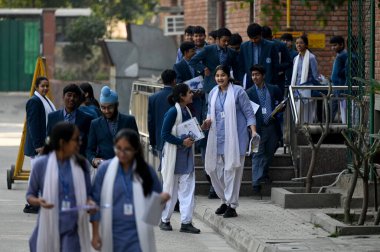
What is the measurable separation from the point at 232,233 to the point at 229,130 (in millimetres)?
1464

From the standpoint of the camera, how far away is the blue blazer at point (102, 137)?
12258 mm

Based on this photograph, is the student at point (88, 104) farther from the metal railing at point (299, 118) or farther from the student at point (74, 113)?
the metal railing at point (299, 118)

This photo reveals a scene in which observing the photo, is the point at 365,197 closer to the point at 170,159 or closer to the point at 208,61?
the point at 170,159

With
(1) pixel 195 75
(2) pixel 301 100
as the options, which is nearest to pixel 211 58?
(1) pixel 195 75

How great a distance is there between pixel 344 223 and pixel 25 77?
30.0 m

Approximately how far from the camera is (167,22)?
34281 millimetres

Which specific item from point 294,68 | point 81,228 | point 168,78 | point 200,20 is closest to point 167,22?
point 200,20

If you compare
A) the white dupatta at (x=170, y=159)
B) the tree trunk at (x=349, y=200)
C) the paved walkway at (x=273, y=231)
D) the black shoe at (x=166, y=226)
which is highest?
the white dupatta at (x=170, y=159)

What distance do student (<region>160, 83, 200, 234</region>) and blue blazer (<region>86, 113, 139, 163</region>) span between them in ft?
5.94

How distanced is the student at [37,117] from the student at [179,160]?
1711 mm

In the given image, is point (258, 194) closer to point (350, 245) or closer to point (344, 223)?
point (344, 223)

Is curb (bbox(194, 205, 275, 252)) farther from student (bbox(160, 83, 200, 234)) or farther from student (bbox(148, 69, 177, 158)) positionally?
student (bbox(148, 69, 177, 158))

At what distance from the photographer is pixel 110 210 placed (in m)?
8.91

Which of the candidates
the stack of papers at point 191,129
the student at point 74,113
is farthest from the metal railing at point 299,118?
the student at point 74,113
